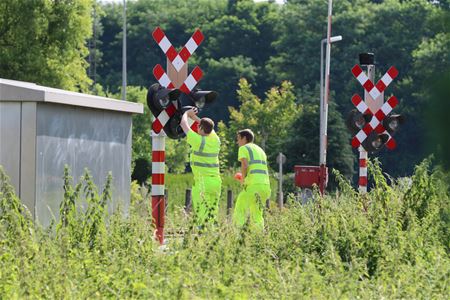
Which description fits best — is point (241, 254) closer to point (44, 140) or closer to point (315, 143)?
point (44, 140)

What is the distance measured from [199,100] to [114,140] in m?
1.16

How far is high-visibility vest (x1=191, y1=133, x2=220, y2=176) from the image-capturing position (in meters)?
14.8

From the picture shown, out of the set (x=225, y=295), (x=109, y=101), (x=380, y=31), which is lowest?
(x=225, y=295)

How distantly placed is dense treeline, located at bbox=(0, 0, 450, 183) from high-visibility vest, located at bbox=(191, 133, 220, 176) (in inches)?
237

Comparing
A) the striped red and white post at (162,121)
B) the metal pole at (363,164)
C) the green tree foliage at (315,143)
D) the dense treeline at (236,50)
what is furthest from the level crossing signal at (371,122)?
the green tree foliage at (315,143)

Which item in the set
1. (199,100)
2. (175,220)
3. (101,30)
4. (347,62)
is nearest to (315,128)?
(347,62)

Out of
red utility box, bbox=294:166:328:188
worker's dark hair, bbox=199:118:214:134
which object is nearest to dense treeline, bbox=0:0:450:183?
red utility box, bbox=294:166:328:188

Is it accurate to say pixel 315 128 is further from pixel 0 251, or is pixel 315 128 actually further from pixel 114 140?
pixel 0 251

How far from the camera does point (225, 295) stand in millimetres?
7355

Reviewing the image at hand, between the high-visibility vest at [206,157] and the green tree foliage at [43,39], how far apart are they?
2540 centimetres

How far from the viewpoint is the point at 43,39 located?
133 ft

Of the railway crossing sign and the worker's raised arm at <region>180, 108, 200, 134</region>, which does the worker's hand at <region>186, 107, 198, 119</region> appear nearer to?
the worker's raised arm at <region>180, 108, 200, 134</region>

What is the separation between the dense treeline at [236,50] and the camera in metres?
40.3

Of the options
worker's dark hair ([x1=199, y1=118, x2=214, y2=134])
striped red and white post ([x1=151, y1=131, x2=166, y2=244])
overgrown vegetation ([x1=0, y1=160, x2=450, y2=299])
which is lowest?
overgrown vegetation ([x1=0, y1=160, x2=450, y2=299])
